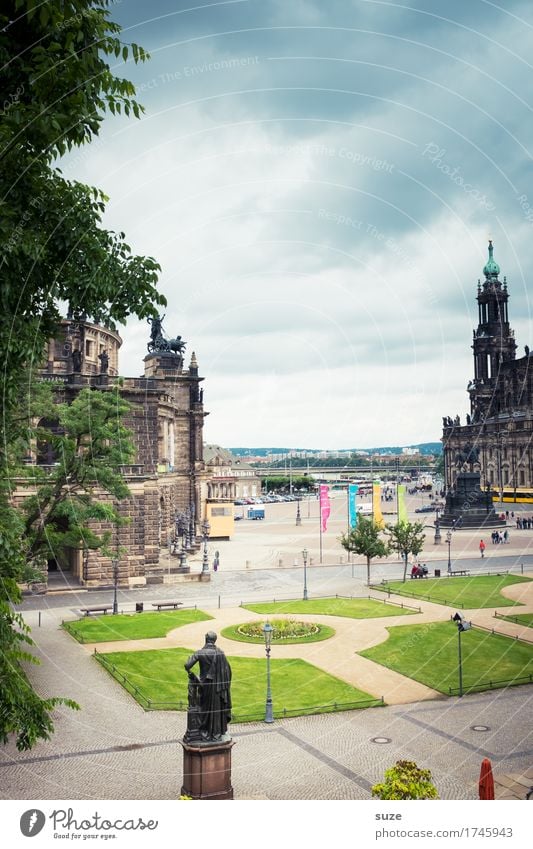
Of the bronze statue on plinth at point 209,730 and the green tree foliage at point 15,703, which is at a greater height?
the green tree foliage at point 15,703

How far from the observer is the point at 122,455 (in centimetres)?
2847

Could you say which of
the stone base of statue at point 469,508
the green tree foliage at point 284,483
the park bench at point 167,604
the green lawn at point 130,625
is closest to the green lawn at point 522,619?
the green lawn at point 130,625

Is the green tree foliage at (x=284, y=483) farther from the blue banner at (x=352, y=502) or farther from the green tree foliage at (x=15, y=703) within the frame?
the green tree foliage at (x=15, y=703)

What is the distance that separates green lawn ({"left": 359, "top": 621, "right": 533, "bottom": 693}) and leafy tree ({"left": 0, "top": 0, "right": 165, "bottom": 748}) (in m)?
18.9

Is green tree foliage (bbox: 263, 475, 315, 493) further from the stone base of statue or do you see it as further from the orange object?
the orange object

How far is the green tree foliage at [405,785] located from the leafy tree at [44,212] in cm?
595

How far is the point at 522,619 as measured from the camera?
118ft

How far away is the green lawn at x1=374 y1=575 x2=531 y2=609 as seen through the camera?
40875mm

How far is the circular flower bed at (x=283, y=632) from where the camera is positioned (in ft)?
108

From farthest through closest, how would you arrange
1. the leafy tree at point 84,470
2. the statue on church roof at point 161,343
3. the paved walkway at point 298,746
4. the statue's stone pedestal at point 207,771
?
1. the statue on church roof at point 161,343
2. the leafy tree at point 84,470
3. the paved walkway at point 298,746
4. the statue's stone pedestal at point 207,771

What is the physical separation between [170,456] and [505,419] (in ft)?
236

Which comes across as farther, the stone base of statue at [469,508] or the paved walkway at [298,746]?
the stone base of statue at [469,508]

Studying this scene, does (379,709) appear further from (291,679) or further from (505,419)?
(505,419)

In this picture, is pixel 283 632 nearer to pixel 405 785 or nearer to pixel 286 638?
→ pixel 286 638
